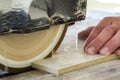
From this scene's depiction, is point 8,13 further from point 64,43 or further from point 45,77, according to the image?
point 64,43

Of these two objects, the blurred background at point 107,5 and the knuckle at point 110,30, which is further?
the blurred background at point 107,5

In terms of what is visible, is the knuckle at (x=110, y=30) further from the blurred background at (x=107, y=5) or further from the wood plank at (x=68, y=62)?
the blurred background at (x=107, y=5)

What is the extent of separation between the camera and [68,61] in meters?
0.72

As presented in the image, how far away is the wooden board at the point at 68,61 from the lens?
69 centimetres

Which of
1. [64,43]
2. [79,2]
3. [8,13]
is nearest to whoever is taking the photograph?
[8,13]

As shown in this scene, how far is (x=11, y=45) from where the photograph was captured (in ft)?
2.26

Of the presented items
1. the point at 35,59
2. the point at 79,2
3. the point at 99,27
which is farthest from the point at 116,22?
the point at 35,59

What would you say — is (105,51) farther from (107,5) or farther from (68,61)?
(107,5)

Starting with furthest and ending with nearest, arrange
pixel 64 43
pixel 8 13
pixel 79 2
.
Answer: pixel 64 43 → pixel 79 2 → pixel 8 13

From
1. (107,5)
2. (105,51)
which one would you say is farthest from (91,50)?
(107,5)

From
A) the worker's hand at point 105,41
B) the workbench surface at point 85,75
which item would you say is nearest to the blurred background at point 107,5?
the worker's hand at point 105,41

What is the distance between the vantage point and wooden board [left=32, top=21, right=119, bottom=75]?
0.69 metres

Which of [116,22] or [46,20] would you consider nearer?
[46,20]

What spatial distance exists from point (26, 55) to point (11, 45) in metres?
0.05
